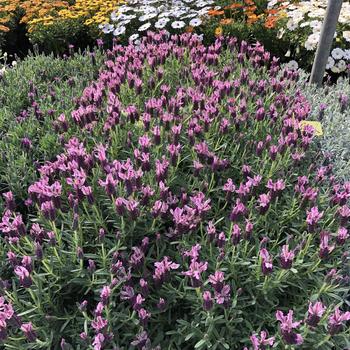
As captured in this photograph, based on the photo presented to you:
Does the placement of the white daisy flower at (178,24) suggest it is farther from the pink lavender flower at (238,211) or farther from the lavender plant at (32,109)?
the pink lavender flower at (238,211)

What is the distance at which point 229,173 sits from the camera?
2264mm

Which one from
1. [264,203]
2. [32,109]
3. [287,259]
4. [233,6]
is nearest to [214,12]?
[233,6]

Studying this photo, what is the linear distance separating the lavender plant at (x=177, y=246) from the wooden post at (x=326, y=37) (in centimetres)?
100

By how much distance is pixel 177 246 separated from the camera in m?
1.80

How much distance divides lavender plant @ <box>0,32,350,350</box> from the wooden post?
1.00 m

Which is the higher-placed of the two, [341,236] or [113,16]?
[341,236]

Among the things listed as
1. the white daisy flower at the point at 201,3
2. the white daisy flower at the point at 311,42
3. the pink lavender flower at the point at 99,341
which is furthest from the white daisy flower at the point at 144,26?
the pink lavender flower at the point at 99,341

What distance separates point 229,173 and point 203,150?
255mm

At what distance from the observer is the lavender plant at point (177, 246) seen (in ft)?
5.24

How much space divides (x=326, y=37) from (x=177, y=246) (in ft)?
6.88

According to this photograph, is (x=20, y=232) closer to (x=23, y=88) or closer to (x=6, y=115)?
(x=6, y=115)

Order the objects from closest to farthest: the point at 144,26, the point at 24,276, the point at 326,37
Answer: the point at 24,276
the point at 326,37
the point at 144,26

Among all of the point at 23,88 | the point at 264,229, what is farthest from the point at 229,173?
the point at 23,88

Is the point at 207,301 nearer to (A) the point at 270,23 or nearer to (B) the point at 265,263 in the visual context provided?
(B) the point at 265,263
